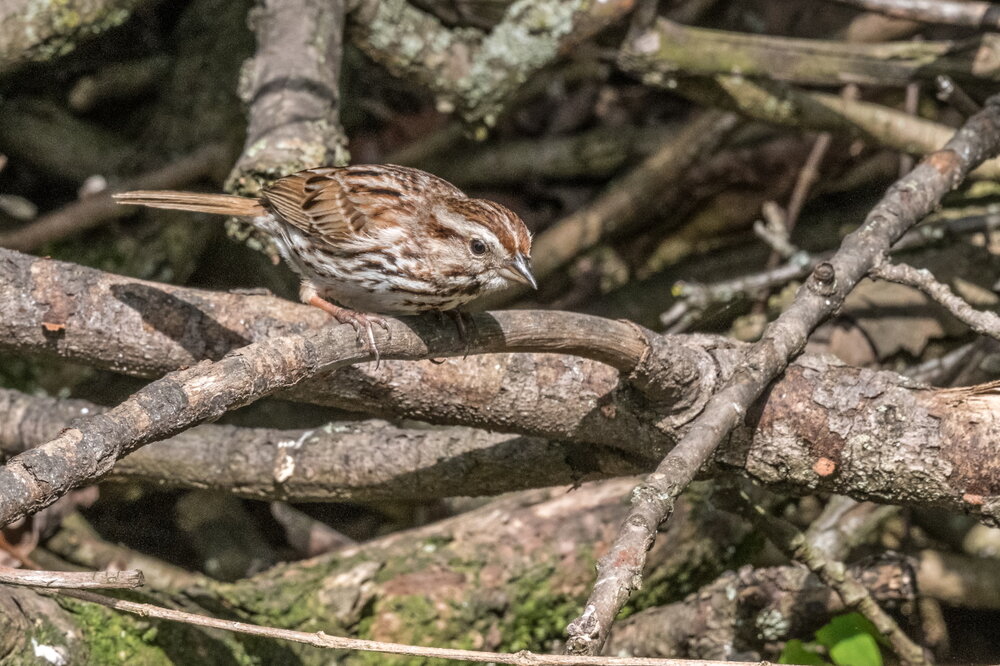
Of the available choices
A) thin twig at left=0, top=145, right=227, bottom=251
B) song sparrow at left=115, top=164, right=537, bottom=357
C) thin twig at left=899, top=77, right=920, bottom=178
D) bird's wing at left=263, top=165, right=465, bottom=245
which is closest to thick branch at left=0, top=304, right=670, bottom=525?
song sparrow at left=115, top=164, right=537, bottom=357

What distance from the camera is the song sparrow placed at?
3209 millimetres

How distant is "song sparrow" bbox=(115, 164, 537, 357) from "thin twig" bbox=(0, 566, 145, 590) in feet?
3.56

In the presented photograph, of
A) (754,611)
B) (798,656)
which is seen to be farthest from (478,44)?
(798,656)

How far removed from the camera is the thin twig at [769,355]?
1993mm

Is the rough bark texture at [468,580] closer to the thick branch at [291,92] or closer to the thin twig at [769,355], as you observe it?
the thin twig at [769,355]

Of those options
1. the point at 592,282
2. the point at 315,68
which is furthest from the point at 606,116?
the point at 315,68

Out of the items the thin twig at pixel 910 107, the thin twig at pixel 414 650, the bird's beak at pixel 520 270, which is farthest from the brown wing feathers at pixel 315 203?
the thin twig at pixel 910 107

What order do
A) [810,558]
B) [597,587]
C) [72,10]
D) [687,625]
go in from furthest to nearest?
1. [72,10]
2. [687,625]
3. [810,558]
4. [597,587]

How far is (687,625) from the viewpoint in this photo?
12.9 feet

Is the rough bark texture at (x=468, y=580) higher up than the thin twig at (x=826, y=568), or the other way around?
the thin twig at (x=826, y=568)

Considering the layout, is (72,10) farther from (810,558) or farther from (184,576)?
(810,558)

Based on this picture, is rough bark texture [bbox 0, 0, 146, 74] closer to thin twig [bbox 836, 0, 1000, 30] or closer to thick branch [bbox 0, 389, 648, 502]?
thick branch [bbox 0, 389, 648, 502]

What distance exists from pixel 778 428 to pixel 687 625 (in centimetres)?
119

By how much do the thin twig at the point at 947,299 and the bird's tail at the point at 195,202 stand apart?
6.93 feet
